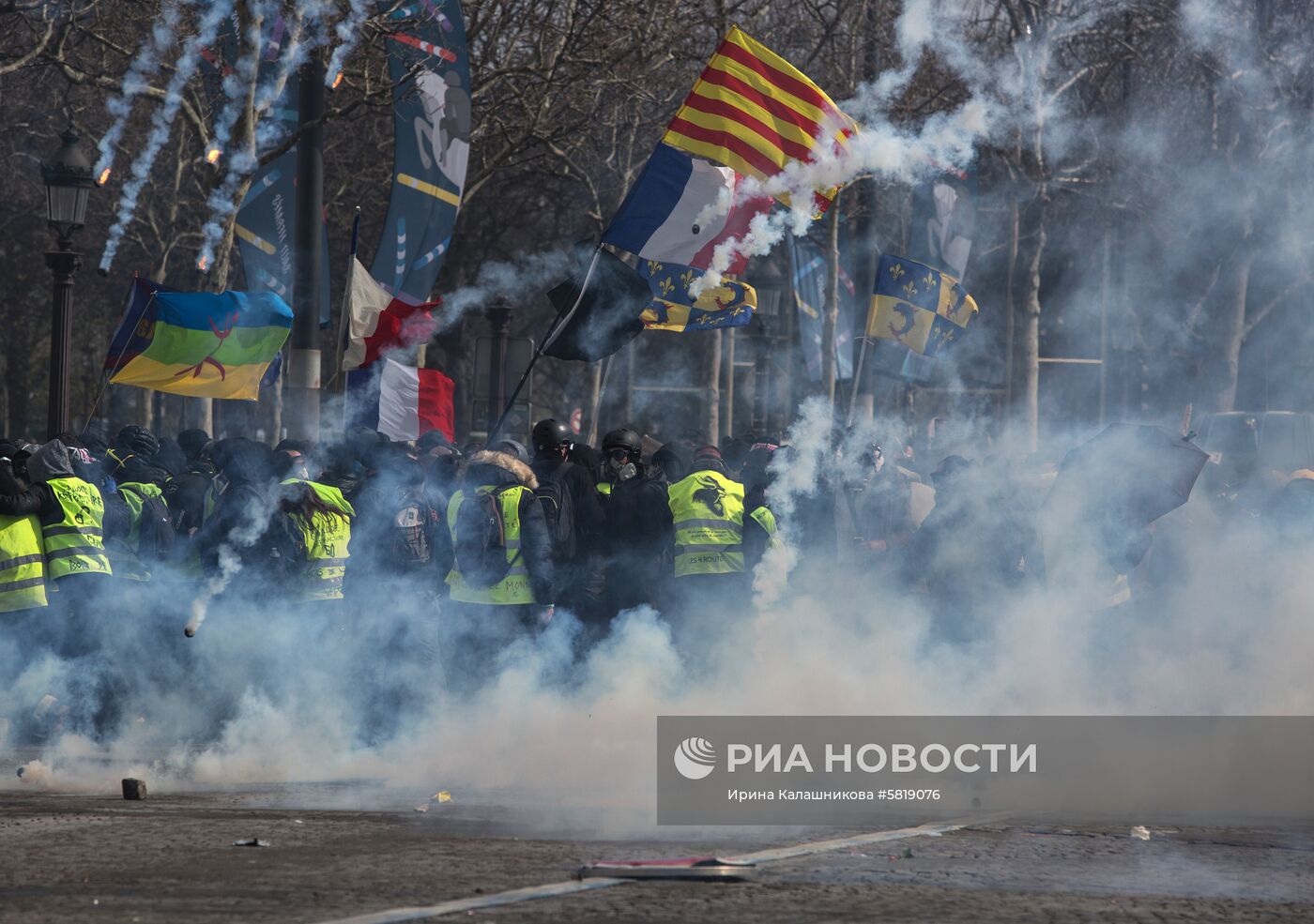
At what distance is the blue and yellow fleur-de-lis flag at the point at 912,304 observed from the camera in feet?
54.3

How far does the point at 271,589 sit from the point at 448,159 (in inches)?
265

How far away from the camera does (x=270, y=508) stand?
9.78 m

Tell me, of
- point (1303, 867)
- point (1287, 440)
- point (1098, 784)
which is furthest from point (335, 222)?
point (1303, 867)

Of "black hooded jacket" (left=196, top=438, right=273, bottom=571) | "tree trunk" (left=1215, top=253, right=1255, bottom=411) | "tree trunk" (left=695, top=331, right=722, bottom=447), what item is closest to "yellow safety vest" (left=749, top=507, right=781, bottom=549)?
"black hooded jacket" (left=196, top=438, right=273, bottom=571)

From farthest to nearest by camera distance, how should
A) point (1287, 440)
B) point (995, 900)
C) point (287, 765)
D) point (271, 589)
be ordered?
point (1287, 440)
point (271, 589)
point (287, 765)
point (995, 900)

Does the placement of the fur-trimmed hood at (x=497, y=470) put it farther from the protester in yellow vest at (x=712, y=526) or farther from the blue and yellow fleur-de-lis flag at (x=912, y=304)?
the blue and yellow fleur-de-lis flag at (x=912, y=304)

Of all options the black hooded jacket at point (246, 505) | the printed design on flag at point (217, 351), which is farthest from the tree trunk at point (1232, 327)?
the black hooded jacket at point (246, 505)

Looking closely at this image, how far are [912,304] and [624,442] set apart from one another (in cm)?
656

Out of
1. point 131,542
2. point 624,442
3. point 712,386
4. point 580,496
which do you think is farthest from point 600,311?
point 712,386

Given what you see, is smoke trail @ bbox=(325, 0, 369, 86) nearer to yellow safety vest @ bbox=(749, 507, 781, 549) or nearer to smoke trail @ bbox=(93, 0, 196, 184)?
smoke trail @ bbox=(93, 0, 196, 184)

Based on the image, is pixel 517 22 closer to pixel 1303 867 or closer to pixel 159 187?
pixel 159 187

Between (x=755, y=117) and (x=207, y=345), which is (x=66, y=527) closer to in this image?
(x=207, y=345)

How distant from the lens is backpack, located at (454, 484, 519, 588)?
32.3 feet

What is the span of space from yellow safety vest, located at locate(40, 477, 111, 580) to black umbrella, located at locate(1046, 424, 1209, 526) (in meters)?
5.56
